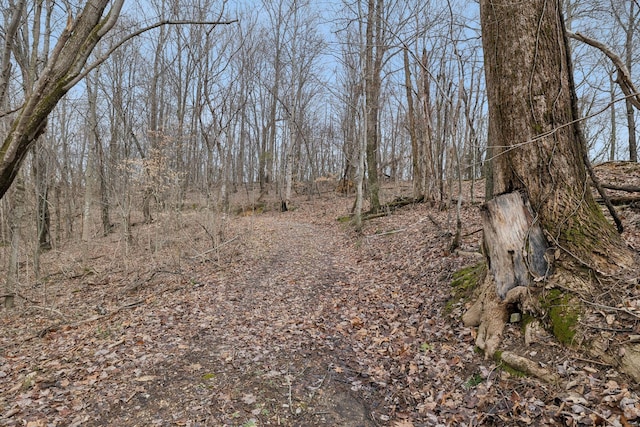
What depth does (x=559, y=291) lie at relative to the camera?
3.38 meters

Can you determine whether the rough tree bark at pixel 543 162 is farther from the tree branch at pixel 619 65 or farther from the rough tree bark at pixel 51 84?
the rough tree bark at pixel 51 84

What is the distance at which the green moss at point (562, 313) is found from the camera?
3.09 meters

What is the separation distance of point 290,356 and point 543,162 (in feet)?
12.6

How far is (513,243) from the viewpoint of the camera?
12.2ft

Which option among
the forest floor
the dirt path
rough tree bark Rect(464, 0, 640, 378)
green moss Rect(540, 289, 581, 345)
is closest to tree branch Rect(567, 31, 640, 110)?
rough tree bark Rect(464, 0, 640, 378)

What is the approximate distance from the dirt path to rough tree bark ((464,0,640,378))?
1.94 meters

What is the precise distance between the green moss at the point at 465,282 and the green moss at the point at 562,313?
3.21 ft

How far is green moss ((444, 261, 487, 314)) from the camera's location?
4557 mm

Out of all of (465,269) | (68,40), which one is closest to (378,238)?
(465,269)

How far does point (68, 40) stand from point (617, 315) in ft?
17.3

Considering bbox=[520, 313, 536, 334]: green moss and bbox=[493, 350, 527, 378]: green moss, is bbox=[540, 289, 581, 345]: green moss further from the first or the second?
bbox=[493, 350, 527, 378]: green moss

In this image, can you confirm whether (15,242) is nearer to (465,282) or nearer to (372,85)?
(465,282)

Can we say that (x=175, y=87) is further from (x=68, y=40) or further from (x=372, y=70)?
(x=68, y=40)

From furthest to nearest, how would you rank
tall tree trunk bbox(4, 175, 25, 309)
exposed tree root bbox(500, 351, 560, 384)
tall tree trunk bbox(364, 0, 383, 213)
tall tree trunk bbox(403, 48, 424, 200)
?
tall tree trunk bbox(403, 48, 424, 200)
tall tree trunk bbox(364, 0, 383, 213)
tall tree trunk bbox(4, 175, 25, 309)
exposed tree root bbox(500, 351, 560, 384)
